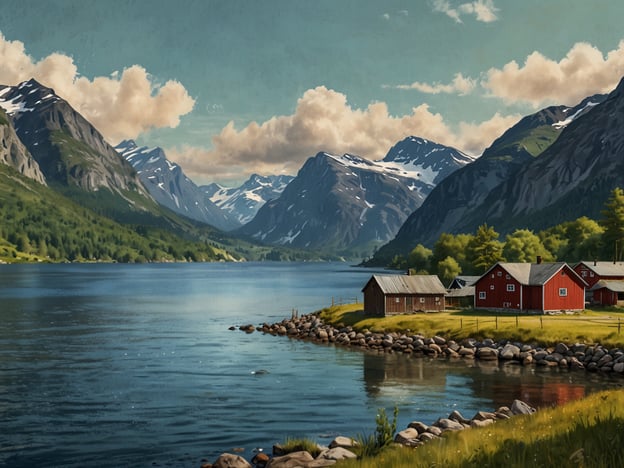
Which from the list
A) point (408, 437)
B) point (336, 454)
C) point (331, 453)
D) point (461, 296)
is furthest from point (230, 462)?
point (461, 296)

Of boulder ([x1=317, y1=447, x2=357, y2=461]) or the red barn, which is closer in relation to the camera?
boulder ([x1=317, y1=447, x2=357, y2=461])

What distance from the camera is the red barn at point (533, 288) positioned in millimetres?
100000

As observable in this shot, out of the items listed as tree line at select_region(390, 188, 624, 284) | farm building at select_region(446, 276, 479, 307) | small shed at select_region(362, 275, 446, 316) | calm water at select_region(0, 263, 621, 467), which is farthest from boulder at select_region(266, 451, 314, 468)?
tree line at select_region(390, 188, 624, 284)

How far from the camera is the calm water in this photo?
40.2m

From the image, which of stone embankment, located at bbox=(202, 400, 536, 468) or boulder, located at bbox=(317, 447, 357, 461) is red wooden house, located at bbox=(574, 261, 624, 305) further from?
boulder, located at bbox=(317, 447, 357, 461)

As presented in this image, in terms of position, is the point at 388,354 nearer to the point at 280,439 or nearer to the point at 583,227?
the point at 280,439

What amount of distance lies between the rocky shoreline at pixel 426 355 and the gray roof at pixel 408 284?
10135mm

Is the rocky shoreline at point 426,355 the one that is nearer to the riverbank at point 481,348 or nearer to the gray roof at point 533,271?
the riverbank at point 481,348

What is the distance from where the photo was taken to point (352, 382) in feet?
201

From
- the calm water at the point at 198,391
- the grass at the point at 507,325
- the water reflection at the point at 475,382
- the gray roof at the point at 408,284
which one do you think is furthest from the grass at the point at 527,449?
the gray roof at the point at 408,284

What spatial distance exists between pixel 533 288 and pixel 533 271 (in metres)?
4.59

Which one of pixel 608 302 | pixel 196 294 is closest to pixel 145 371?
pixel 608 302

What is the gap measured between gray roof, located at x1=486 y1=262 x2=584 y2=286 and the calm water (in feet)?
114

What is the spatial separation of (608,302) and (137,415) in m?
93.3
